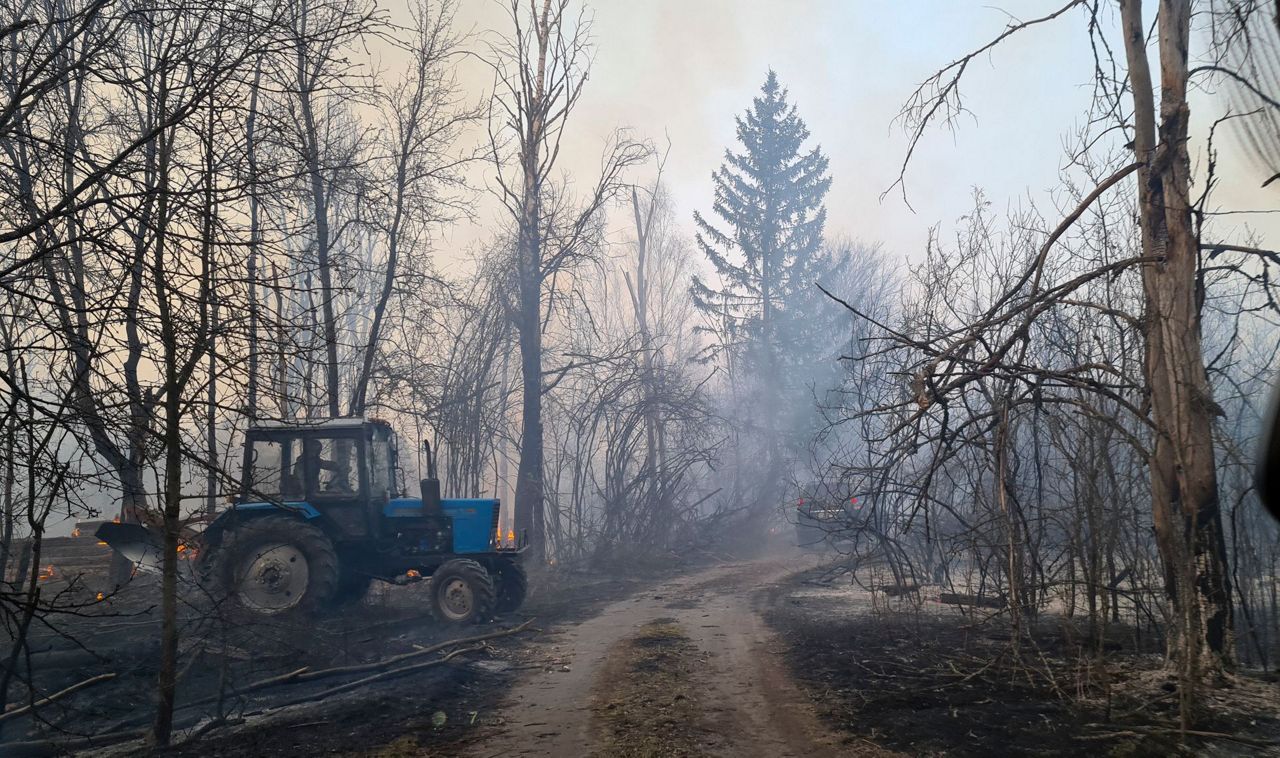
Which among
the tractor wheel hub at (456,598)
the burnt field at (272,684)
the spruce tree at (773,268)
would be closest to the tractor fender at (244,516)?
the burnt field at (272,684)

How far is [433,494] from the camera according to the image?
1170 cm

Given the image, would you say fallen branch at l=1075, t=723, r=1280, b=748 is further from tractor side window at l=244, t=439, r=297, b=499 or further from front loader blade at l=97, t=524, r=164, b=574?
front loader blade at l=97, t=524, r=164, b=574

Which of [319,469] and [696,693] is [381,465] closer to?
[319,469]

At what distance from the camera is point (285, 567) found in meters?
10.9

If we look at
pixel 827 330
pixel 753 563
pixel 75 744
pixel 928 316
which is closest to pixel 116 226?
pixel 75 744

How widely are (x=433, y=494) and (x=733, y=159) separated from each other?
25172mm

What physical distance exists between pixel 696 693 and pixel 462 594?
4.80 m

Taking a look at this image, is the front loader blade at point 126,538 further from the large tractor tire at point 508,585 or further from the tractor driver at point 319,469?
the large tractor tire at point 508,585

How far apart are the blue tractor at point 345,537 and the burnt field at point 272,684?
533 mm

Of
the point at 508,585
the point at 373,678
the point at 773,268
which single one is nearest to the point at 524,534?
the point at 508,585

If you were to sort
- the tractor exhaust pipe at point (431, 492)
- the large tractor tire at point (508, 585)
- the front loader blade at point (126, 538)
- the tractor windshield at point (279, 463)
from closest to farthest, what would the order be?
the front loader blade at point (126, 538), the tractor windshield at point (279, 463), the tractor exhaust pipe at point (431, 492), the large tractor tire at point (508, 585)

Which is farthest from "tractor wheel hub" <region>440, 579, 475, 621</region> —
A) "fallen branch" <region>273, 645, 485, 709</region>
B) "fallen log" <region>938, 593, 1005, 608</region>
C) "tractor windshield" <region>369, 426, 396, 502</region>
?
"fallen log" <region>938, 593, 1005, 608</region>

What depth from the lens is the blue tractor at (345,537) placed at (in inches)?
424

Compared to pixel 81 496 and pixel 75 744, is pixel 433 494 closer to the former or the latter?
pixel 75 744
